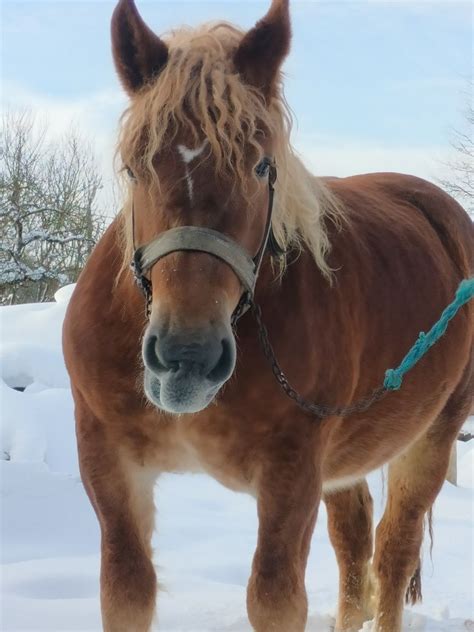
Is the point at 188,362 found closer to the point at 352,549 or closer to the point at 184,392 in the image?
the point at 184,392

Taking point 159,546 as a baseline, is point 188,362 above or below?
above

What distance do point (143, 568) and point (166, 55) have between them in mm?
1586

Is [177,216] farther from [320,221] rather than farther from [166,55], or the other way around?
[320,221]

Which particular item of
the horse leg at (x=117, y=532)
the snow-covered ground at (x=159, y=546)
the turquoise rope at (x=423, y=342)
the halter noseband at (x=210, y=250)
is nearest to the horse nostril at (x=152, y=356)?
the halter noseband at (x=210, y=250)

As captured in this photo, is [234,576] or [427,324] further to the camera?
[234,576]

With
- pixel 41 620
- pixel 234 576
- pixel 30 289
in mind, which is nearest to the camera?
pixel 41 620

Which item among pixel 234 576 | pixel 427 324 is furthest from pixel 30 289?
pixel 427 324

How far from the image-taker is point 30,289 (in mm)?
21125

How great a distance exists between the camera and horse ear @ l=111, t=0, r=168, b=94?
1.99 meters

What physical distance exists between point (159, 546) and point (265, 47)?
350 centimetres

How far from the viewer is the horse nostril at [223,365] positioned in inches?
66.3

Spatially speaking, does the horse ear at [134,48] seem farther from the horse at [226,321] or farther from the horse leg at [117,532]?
the horse leg at [117,532]

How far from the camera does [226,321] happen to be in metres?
1.71

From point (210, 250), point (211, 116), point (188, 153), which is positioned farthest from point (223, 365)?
point (211, 116)
